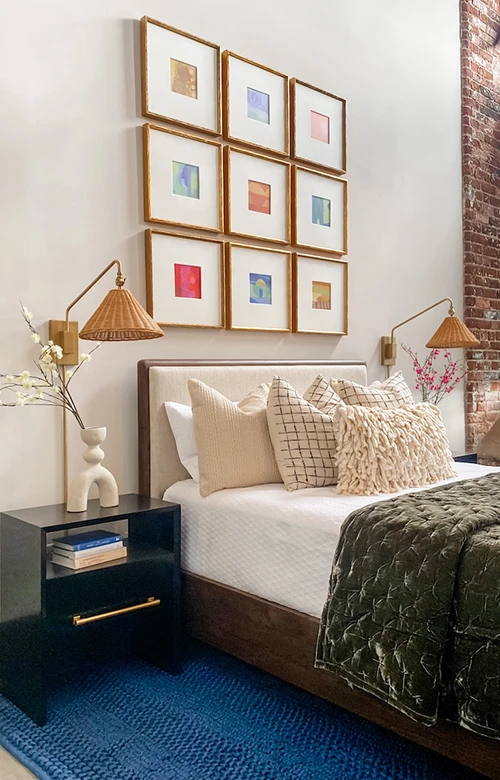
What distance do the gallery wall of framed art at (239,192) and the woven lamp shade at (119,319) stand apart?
1.58 ft

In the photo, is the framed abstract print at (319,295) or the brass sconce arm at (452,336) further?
the brass sconce arm at (452,336)

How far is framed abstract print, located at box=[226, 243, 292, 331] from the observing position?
3.07 metres

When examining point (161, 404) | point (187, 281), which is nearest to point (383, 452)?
point (161, 404)

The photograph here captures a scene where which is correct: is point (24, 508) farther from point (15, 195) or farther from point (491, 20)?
point (491, 20)

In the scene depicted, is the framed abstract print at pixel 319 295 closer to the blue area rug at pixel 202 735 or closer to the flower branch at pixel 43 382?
the flower branch at pixel 43 382

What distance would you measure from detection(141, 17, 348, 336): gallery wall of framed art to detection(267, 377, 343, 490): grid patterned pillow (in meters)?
0.63

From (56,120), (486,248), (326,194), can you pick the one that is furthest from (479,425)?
(56,120)

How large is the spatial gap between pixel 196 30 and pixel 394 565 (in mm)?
2427

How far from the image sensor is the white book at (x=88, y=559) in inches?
84.0

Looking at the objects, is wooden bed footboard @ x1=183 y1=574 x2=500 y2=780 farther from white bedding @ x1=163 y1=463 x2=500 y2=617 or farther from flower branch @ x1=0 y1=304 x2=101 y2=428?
flower branch @ x1=0 y1=304 x2=101 y2=428

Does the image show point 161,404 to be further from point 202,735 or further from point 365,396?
point 202,735

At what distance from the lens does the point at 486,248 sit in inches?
183

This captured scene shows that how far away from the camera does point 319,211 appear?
3.48m

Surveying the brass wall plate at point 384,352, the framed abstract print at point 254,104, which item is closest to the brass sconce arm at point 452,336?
the brass wall plate at point 384,352
